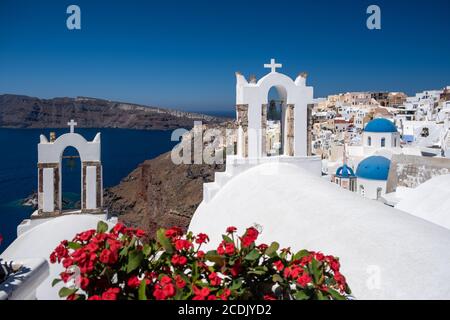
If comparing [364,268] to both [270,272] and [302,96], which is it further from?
[302,96]

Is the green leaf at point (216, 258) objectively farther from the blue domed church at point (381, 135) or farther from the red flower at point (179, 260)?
the blue domed church at point (381, 135)

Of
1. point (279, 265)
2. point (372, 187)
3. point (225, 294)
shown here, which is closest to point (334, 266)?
point (279, 265)

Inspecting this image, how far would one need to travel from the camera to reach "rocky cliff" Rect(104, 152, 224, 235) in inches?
1119

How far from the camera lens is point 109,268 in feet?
7.99

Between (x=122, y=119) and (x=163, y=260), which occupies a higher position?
(x=122, y=119)

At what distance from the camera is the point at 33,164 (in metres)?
69.2

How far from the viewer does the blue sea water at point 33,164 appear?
123 feet

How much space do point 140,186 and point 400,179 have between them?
29.2 meters

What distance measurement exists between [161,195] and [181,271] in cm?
3041

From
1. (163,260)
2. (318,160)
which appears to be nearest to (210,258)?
(163,260)

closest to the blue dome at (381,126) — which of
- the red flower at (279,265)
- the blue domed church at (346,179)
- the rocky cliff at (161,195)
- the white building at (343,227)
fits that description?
the blue domed church at (346,179)

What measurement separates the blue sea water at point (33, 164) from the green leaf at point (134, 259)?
525cm

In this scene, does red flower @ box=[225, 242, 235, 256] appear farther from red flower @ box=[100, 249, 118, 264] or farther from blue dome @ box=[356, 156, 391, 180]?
blue dome @ box=[356, 156, 391, 180]

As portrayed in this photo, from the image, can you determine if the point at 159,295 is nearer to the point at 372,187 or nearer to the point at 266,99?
the point at 266,99
